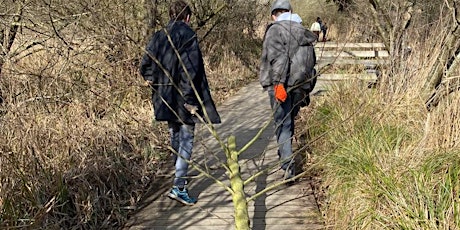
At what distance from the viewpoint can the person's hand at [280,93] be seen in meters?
4.48

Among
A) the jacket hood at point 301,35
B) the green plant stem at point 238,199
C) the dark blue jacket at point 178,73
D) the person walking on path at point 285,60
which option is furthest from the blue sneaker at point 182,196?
the jacket hood at point 301,35

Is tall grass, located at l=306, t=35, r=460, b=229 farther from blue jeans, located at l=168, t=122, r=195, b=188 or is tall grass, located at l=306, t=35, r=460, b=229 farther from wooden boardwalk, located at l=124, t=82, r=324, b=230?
blue jeans, located at l=168, t=122, r=195, b=188

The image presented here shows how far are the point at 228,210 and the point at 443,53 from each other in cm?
289

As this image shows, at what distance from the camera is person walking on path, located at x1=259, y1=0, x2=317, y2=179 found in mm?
4637

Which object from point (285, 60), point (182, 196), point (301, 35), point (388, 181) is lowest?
point (182, 196)

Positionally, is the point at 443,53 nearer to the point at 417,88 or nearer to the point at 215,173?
the point at 417,88

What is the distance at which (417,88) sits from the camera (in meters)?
5.40

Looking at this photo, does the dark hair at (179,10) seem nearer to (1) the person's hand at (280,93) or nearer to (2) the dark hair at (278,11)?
(2) the dark hair at (278,11)

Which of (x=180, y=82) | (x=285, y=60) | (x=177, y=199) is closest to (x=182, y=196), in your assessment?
(x=177, y=199)

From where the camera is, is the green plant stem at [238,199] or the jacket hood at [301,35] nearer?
the green plant stem at [238,199]

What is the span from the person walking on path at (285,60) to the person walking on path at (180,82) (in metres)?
0.69

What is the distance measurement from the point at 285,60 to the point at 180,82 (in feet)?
3.37

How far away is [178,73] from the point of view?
433 cm

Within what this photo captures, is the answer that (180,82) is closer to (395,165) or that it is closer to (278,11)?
(278,11)
